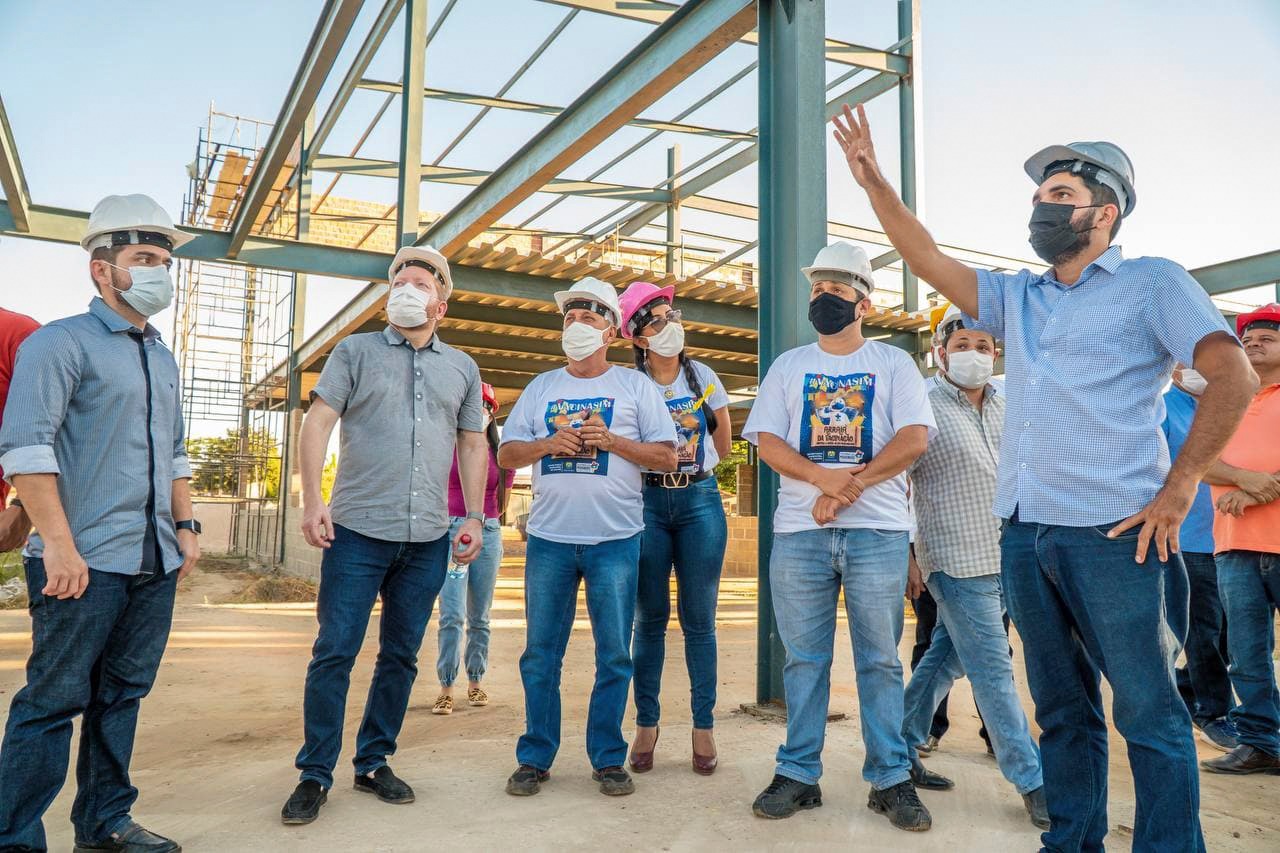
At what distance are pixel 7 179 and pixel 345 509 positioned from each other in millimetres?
6307

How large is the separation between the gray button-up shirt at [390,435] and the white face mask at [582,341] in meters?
0.54

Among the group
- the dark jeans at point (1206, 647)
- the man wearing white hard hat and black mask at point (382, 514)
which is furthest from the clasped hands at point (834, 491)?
the dark jeans at point (1206, 647)

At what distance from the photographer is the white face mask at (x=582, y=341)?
13.1 feet

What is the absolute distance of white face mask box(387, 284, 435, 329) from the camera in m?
3.74

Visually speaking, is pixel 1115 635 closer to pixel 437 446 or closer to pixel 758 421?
pixel 758 421

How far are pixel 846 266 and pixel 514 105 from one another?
8691 millimetres

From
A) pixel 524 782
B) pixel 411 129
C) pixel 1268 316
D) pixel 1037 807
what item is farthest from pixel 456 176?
pixel 1037 807

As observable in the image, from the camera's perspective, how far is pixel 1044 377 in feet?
8.75

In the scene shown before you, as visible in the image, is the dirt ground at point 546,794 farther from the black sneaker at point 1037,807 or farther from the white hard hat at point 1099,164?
the white hard hat at point 1099,164

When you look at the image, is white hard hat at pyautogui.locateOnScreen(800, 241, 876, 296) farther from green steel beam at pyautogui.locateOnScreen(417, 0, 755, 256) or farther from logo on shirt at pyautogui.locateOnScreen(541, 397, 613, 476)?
green steel beam at pyautogui.locateOnScreen(417, 0, 755, 256)

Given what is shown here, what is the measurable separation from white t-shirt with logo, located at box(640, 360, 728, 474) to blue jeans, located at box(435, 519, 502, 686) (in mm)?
1967

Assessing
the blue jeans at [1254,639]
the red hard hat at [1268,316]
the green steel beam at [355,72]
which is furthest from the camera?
the green steel beam at [355,72]

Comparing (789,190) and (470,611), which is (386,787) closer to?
(470,611)

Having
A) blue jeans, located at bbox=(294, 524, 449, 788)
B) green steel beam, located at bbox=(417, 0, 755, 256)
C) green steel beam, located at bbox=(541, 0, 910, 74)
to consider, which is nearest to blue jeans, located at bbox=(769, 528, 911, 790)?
blue jeans, located at bbox=(294, 524, 449, 788)
